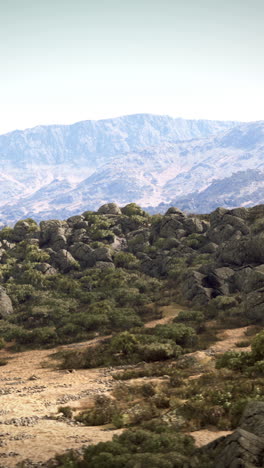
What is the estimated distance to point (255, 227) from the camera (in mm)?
48531

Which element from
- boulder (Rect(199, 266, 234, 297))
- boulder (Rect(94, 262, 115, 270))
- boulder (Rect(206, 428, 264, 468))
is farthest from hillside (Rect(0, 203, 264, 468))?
boulder (Rect(94, 262, 115, 270))

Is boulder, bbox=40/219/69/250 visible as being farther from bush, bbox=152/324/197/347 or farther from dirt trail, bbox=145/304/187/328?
bush, bbox=152/324/197/347

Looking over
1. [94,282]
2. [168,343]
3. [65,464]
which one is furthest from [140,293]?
[65,464]

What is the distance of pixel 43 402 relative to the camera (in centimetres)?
2258

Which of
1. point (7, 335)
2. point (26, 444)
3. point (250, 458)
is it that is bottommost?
point (7, 335)

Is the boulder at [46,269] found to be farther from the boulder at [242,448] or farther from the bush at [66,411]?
the boulder at [242,448]

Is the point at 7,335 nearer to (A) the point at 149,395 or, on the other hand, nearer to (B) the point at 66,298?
(B) the point at 66,298

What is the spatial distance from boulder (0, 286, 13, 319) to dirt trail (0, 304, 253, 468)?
865 cm

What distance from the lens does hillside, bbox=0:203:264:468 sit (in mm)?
14938

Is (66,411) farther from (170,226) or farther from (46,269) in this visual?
(170,226)

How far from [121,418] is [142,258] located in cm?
4163

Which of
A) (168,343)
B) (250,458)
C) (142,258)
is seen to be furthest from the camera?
(142,258)

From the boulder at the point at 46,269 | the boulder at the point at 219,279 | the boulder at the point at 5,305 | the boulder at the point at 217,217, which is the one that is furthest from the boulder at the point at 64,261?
the boulder at the point at 219,279

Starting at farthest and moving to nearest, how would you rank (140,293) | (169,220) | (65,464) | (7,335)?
(169,220) → (140,293) → (7,335) → (65,464)
